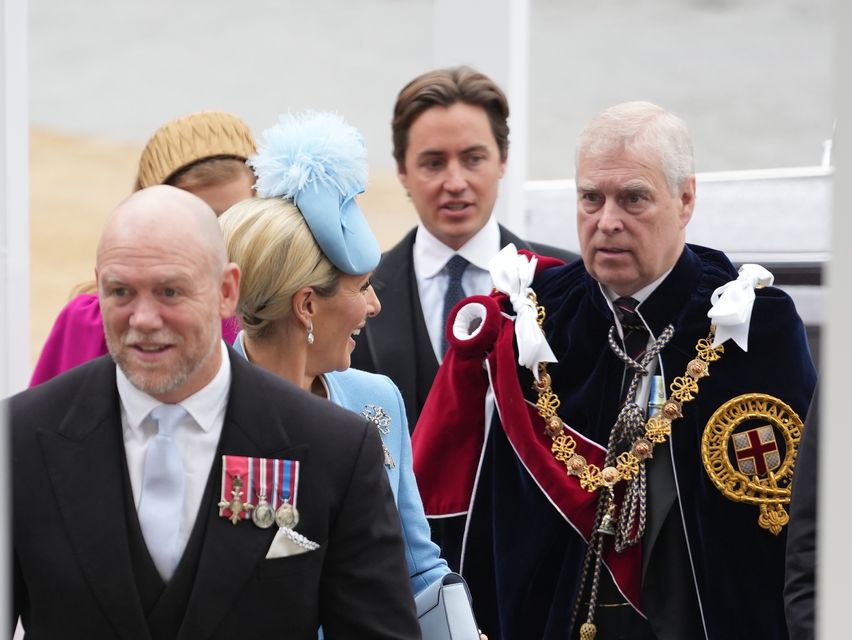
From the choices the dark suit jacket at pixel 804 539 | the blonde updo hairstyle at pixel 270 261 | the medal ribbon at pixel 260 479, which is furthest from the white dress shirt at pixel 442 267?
the medal ribbon at pixel 260 479

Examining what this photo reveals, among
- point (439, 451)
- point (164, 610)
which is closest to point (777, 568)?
point (439, 451)

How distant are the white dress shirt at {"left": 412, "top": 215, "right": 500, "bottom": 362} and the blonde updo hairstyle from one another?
148 cm

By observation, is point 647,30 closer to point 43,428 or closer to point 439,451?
point 439,451

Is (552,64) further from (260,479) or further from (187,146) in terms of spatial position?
(260,479)

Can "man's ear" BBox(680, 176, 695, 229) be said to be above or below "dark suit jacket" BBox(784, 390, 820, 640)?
above

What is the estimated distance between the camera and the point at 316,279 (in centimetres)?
299

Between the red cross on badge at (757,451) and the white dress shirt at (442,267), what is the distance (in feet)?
4.22

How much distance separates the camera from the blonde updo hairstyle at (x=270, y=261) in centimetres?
294

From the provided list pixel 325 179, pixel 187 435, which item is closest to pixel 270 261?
pixel 325 179

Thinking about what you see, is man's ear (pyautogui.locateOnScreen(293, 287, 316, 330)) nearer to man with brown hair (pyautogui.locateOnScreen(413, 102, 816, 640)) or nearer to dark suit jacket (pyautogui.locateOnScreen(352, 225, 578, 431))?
man with brown hair (pyautogui.locateOnScreen(413, 102, 816, 640))

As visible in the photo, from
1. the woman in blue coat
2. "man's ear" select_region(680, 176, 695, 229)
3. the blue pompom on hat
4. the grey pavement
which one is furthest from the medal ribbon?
the grey pavement

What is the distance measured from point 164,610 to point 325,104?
36.6ft

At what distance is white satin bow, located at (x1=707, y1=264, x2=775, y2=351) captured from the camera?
3.42m

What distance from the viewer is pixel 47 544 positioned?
2293 millimetres
